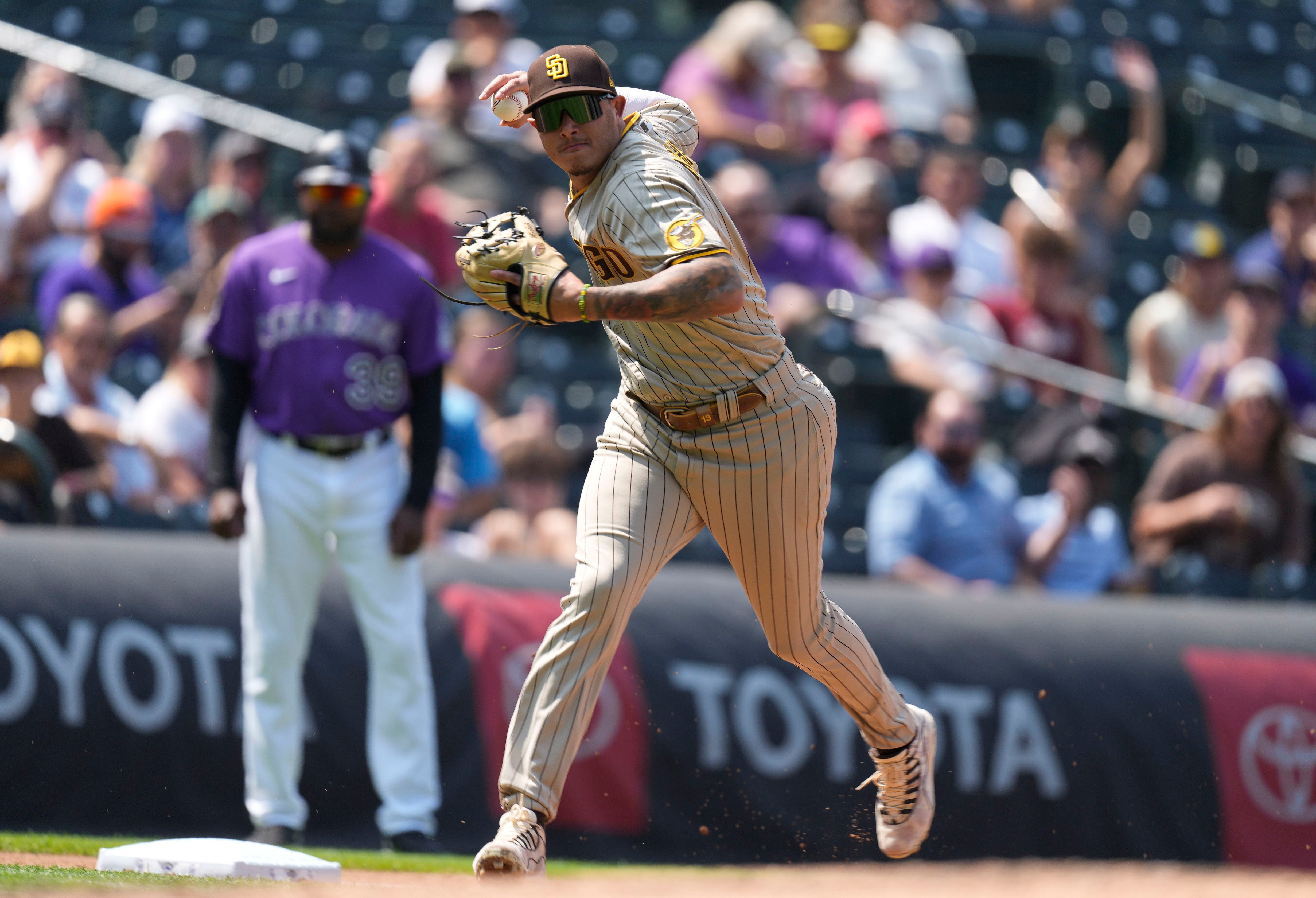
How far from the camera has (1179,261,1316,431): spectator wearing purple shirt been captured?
9695 mm

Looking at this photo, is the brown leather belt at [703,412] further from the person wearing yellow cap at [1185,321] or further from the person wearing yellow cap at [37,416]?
the person wearing yellow cap at [1185,321]

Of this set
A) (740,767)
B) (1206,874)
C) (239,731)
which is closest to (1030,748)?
(740,767)

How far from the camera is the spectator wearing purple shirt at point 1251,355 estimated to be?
31.8ft

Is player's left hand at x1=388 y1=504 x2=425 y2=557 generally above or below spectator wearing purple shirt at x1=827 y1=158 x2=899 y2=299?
below

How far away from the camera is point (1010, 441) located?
9.46 meters

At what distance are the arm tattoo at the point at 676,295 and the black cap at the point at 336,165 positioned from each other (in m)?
2.40

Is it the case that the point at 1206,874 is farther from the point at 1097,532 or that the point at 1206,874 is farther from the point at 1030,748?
the point at 1097,532

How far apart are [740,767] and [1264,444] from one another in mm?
3597

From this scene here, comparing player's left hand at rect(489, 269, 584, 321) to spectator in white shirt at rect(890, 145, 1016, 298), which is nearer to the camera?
player's left hand at rect(489, 269, 584, 321)

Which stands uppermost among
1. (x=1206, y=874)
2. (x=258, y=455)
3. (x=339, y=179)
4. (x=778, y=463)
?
(x=339, y=179)

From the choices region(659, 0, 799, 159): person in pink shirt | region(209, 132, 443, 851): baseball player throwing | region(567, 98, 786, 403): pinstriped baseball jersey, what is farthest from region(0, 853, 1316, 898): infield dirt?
region(659, 0, 799, 159): person in pink shirt

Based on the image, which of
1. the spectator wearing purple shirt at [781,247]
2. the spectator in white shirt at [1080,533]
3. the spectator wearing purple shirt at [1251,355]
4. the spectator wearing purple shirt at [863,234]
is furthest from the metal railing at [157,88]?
the spectator wearing purple shirt at [1251,355]

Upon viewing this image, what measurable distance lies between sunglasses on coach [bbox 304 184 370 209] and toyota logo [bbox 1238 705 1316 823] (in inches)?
174

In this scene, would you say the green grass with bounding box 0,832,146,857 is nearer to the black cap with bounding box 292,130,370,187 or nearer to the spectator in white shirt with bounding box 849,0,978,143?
the black cap with bounding box 292,130,370,187
